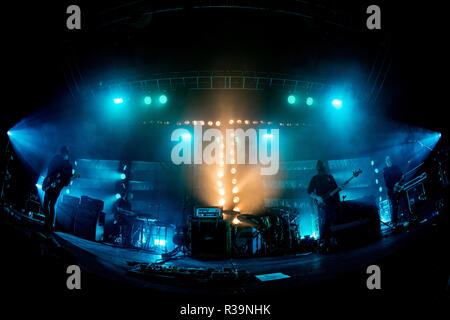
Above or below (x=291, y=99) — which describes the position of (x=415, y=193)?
below

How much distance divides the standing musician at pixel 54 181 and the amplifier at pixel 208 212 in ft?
7.97

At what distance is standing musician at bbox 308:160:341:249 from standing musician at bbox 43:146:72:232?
4.84 meters

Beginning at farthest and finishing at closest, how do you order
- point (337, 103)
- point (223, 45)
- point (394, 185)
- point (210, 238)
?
point (337, 103) → point (223, 45) → point (394, 185) → point (210, 238)

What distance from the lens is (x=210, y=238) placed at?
4.06 meters

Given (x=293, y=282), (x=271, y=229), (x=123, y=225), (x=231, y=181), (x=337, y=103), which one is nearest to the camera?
(x=293, y=282)

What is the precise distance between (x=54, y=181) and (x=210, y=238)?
297 cm

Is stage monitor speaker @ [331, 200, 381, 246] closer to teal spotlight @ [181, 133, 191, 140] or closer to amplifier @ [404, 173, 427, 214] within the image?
amplifier @ [404, 173, 427, 214]

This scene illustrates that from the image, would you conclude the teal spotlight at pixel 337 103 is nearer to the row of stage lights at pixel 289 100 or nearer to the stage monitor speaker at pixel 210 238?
the row of stage lights at pixel 289 100

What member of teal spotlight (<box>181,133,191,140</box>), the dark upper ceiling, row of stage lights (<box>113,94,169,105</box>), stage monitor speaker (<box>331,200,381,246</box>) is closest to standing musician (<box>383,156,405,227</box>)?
stage monitor speaker (<box>331,200,381,246</box>)

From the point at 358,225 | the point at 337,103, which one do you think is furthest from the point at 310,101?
the point at 358,225

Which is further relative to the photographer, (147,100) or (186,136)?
(186,136)

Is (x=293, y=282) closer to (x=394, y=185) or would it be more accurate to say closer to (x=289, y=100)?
(x=394, y=185)

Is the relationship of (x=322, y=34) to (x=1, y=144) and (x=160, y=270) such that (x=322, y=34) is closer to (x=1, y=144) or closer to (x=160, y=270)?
(x=160, y=270)

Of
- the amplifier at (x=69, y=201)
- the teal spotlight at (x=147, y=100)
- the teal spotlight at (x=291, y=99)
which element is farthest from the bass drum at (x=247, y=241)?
the teal spotlight at (x=147, y=100)
